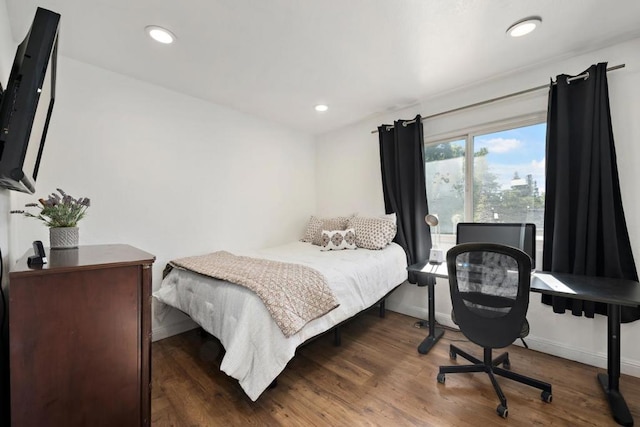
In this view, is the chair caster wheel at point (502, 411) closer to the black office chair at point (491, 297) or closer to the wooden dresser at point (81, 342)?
the black office chair at point (491, 297)

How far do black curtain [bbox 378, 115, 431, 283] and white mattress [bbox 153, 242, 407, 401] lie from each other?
0.18 meters

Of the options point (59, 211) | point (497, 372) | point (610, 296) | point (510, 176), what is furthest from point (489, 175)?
point (59, 211)

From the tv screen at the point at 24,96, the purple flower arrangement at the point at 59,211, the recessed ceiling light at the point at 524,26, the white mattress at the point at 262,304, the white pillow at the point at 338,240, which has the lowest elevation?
the white mattress at the point at 262,304

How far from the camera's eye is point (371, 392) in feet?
5.87

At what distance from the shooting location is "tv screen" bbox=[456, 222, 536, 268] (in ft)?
6.73

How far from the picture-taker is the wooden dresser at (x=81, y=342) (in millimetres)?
945

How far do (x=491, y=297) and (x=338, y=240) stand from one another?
1600 mm

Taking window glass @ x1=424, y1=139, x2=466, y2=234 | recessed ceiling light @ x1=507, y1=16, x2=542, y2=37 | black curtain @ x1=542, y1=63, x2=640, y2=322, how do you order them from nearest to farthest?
recessed ceiling light @ x1=507, y1=16, x2=542, y2=37 → black curtain @ x1=542, y1=63, x2=640, y2=322 → window glass @ x1=424, y1=139, x2=466, y2=234

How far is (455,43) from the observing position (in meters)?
1.96

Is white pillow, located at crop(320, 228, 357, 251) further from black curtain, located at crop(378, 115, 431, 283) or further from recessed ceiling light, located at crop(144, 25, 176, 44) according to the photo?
recessed ceiling light, located at crop(144, 25, 176, 44)

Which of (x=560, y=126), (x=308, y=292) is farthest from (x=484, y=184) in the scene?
(x=308, y=292)

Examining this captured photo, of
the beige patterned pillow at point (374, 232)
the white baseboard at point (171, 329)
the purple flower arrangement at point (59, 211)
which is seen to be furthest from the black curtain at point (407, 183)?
the purple flower arrangement at point (59, 211)

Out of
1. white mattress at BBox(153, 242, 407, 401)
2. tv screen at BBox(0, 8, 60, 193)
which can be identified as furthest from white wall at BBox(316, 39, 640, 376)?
tv screen at BBox(0, 8, 60, 193)

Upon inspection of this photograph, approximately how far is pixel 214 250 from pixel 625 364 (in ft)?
11.8
